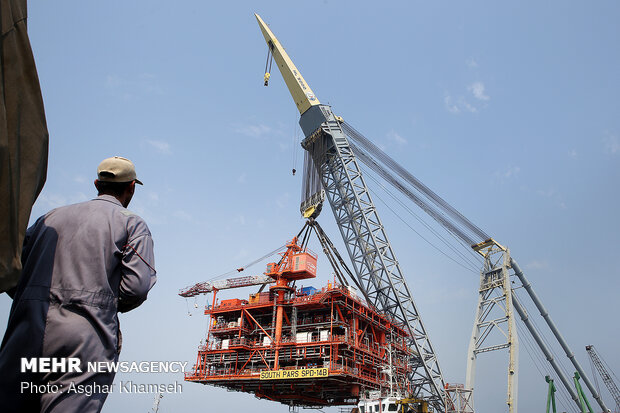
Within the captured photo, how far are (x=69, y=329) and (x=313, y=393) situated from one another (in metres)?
46.5

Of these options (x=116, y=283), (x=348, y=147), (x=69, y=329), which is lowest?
(x=69, y=329)

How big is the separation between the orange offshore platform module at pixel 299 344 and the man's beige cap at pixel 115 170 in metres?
36.4

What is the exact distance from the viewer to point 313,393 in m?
45.4

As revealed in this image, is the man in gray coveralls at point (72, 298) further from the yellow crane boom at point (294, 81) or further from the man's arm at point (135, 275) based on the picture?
the yellow crane boom at point (294, 81)

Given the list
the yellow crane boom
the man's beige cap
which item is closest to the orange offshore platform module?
the yellow crane boom

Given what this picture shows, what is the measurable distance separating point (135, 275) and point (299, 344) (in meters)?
39.5

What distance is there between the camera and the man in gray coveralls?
2508 mm

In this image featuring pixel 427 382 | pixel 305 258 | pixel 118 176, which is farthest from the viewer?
pixel 427 382

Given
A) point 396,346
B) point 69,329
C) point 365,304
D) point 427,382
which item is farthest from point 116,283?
point 427,382

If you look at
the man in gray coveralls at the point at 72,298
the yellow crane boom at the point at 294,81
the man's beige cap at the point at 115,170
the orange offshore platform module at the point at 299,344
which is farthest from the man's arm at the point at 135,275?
the yellow crane boom at the point at 294,81

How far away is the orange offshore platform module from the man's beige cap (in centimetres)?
3637

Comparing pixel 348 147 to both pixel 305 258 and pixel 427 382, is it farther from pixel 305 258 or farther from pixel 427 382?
pixel 427 382

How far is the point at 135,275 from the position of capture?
9.45 ft

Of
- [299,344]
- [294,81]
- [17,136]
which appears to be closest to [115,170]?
[17,136]
